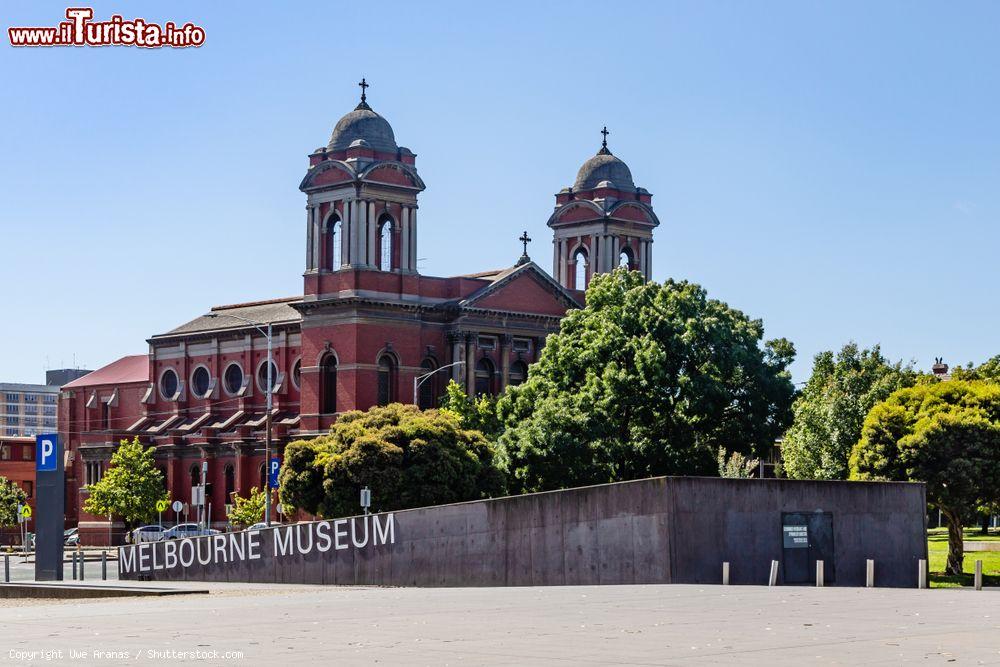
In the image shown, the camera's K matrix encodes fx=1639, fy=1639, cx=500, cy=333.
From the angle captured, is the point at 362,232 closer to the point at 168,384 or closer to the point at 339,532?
the point at 168,384

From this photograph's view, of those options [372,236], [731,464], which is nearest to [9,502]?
[372,236]

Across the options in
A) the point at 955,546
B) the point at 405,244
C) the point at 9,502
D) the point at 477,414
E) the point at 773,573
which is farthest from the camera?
the point at 9,502

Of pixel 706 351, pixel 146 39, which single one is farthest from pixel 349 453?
pixel 146 39

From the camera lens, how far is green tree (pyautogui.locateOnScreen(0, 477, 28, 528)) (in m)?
116

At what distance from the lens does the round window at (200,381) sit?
377 feet

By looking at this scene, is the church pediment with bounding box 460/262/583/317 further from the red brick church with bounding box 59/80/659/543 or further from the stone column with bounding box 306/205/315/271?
the stone column with bounding box 306/205/315/271

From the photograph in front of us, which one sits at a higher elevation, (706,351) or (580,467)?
(706,351)

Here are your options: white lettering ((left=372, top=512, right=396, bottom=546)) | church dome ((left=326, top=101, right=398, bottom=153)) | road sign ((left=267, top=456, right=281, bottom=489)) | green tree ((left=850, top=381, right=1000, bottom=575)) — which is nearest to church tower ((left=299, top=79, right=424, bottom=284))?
church dome ((left=326, top=101, right=398, bottom=153))

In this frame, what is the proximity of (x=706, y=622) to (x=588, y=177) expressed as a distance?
3638 inches

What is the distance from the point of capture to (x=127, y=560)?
50.6 meters

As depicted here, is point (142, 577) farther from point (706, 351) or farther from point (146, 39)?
point (706, 351)

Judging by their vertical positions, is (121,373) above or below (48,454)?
above

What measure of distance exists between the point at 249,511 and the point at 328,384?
1001cm

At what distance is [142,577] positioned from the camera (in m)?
49.7
